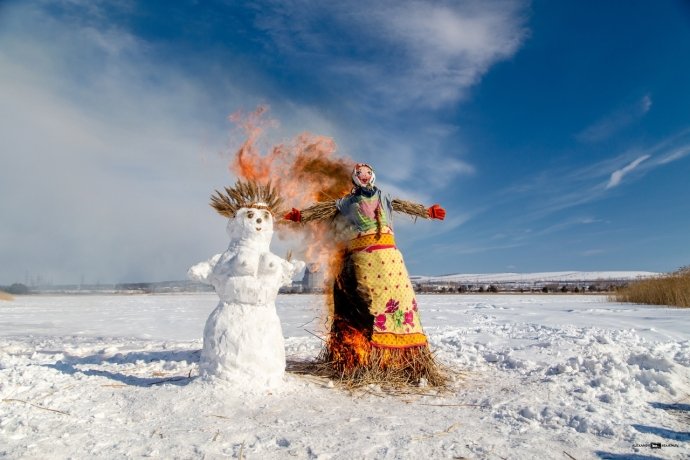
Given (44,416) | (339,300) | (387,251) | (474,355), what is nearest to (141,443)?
(44,416)

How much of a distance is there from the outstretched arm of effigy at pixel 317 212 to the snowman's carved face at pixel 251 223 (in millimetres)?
464

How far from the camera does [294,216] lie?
192 inches

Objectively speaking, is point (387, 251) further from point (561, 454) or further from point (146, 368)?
point (146, 368)

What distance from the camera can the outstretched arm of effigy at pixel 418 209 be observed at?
17.3ft

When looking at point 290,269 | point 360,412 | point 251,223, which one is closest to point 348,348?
point 290,269

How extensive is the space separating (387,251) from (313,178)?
130 centimetres

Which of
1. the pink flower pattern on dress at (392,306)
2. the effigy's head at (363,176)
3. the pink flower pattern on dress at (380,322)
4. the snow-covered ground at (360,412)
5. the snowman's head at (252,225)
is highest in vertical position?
the effigy's head at (363,176)

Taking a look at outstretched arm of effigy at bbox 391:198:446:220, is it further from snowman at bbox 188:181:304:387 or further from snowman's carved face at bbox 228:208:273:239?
snowman's carved face at bbox 228:208:273:239

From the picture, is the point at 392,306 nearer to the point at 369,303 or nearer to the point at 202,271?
the point at 369,303

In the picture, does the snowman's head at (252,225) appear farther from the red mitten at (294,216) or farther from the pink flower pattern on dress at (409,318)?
the pink flower pattern on dress at (409,318)

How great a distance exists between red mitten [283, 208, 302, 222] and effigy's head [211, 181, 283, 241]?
13cm

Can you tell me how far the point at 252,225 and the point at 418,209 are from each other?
200 cm

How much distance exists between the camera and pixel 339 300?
4.87 meters

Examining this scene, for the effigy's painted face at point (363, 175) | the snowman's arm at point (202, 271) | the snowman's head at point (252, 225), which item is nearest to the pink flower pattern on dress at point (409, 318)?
the effigy's painted face at point (363, 175)
